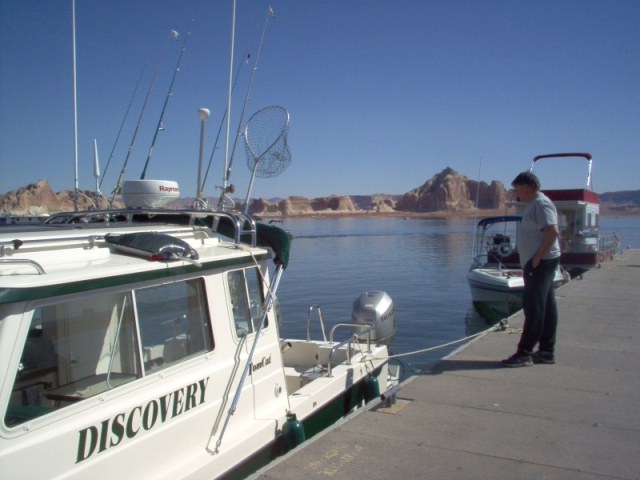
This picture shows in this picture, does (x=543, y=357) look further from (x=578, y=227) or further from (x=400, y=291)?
(x=578, y=227)

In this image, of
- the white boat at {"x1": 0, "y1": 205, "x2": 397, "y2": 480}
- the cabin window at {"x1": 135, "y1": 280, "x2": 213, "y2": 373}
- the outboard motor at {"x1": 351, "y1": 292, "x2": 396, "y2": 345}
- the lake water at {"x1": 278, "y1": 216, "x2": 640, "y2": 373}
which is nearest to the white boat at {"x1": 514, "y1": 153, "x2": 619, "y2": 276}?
the lake water at {"x1": 278, "y1": 216, "x2": 640, "y2": 373}

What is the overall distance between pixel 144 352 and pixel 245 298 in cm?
118

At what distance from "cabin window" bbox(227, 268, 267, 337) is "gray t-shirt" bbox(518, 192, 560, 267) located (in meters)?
2.87

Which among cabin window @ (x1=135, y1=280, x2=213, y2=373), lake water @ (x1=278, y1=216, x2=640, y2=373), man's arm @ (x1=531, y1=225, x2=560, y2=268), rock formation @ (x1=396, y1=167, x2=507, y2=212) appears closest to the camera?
cabin window @ (x1=135, y1=280, x2=213, y2=373)

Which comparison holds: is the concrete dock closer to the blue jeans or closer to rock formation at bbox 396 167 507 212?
the blue jeans

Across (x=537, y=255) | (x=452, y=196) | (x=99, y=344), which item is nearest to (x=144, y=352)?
(x=99, y=344)

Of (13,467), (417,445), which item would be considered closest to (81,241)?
(13,467)

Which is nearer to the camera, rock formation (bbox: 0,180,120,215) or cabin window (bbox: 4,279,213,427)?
cabin window (bbox: 4,279,213,427)

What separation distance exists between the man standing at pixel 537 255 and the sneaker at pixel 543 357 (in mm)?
296

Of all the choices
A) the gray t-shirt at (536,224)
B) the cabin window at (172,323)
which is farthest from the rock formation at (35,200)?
the gray t-shirt at (536,224)

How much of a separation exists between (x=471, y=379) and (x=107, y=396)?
→ 3.92 metres

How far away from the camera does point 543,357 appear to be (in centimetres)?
677

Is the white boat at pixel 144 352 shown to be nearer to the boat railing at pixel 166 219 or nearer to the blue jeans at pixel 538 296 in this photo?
the boat railing at pixel 166 219

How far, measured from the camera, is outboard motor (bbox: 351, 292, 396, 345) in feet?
30.9
